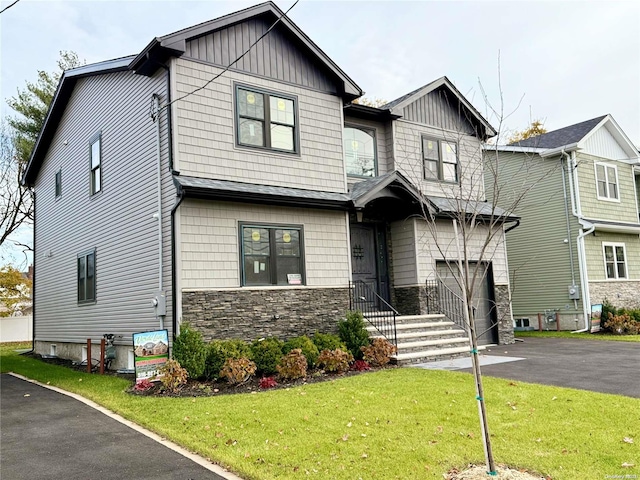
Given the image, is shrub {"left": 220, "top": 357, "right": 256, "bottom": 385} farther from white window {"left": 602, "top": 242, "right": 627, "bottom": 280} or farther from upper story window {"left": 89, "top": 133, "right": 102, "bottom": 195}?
white window {"left": 602, "top": 242, "right": 627, "bottom": 280}

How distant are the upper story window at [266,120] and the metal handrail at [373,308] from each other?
3.86m

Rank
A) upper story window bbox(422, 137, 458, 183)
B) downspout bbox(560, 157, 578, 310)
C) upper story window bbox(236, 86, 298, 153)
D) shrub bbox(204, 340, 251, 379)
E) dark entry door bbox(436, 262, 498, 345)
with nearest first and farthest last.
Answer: shrub bbox(204, 340, 251, 379) → upper story window bbox(236, 86, 298, 153) → dark entry door bbox(436, 262, 498, 345) → upper story window bbox(422, 137, 458, 183) → downspout bbox(560, 157, 578, 310)

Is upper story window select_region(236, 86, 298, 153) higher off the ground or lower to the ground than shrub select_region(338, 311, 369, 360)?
higher

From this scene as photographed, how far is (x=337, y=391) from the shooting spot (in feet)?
28.7

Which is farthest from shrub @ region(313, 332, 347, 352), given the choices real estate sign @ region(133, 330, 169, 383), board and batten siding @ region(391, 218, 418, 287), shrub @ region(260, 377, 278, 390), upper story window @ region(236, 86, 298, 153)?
upper story window @ region(236, 86, 298, 153)

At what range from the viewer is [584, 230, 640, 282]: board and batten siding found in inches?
782

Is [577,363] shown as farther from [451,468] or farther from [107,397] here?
[107,397]

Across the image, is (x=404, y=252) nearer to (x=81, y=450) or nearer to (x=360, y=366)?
(x=360, y=366)

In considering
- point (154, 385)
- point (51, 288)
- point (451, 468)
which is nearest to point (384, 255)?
point (154, 385)

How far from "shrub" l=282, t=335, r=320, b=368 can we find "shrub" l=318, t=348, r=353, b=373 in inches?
4.9

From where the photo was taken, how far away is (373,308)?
14148 millimetres

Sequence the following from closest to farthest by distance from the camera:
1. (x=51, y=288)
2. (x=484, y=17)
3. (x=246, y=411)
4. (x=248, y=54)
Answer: (x=246, y=411) < (x=484, y=17) < (x=248, y=54) < (x=51, y=288)

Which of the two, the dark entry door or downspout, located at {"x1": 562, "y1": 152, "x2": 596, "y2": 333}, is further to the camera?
downspout, located at {"x1": 562, "y1": 152, "x2": 596, "y2": 333}

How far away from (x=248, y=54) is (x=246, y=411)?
8.09 meters
